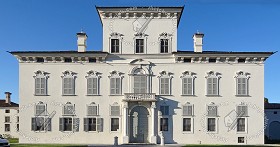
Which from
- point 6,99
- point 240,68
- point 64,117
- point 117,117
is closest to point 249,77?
point 240,68

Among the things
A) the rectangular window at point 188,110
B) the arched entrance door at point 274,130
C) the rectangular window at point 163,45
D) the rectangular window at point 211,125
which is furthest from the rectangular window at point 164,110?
the arched entrance door at point 274,130

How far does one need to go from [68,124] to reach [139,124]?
762 centimetres

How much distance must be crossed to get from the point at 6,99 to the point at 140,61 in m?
46.3

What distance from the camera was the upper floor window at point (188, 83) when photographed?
35.2 m

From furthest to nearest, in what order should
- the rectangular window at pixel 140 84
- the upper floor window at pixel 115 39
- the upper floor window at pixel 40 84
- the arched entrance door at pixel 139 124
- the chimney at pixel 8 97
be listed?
the chimney at pixel 8 97, the upper floor window at pixel 115 39, the upper floor window at pixel 40 84, the rectangular window at pixel 140 84, the arched entrance door at pixel 139 124

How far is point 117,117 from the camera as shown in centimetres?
3472

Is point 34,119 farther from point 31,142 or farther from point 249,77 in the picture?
point 249,77

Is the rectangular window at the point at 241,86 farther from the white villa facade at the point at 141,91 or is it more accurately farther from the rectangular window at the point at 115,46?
the rectangular window at the point at 115,46

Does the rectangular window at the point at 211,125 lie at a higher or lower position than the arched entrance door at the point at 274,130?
higher

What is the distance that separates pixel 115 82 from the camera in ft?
116

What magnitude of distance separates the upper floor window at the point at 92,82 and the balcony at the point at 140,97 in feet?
11.8

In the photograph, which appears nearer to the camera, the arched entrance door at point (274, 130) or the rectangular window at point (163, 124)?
the rectangular window at point (163, 124)

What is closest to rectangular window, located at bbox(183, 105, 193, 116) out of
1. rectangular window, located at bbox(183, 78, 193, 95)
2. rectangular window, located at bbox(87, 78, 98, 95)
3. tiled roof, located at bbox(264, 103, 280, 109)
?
rectangular window, located at bbox(183, 78, 193, 95)

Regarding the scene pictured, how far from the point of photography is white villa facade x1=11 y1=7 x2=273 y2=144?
34.7m
